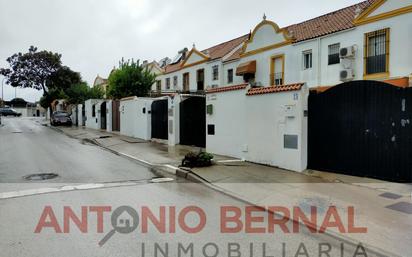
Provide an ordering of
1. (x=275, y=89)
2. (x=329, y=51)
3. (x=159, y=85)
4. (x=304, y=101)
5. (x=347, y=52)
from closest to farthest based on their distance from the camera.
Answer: (x=304, y=101)
(x=275, y=89)
(x=347, y=52)
(x=329, y=51)
(x=159, y=85)

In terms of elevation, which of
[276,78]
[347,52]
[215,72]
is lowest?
[276,78]

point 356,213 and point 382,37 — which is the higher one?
point 382,37

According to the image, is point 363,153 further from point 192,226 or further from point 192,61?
point 192,61

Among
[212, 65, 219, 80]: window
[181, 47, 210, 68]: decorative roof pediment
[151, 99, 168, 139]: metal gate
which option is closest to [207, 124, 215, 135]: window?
[151, 99, 168, 139]: metal gate

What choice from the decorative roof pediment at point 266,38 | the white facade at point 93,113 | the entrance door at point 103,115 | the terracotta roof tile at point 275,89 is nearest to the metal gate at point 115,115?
the entrance door at point 103,115

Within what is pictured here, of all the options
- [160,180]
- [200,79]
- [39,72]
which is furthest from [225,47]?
[39,72]

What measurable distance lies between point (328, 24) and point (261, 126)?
13.0 m

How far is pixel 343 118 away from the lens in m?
8.66

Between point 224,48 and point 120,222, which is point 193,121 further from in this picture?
point 224,48

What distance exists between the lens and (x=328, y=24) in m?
20.2

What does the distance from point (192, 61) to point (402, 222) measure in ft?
95.5

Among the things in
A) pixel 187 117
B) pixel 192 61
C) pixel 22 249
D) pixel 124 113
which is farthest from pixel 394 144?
pixel 192 61

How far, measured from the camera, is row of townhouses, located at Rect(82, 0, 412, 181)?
8086mm

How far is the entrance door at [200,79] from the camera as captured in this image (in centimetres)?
3118
